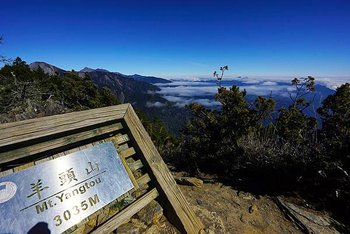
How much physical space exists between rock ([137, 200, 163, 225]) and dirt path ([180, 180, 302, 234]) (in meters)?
0.66

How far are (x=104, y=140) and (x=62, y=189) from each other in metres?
0.73

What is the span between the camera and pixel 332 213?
3885 millimetres

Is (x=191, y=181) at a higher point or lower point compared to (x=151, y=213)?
lower

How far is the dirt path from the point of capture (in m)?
3.38

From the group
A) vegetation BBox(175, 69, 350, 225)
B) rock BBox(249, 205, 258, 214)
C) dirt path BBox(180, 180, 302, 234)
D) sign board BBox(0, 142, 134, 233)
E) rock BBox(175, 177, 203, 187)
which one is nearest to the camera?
sign board BBox(0, 142, 134, 233)

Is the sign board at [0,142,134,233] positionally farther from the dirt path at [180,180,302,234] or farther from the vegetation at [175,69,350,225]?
the vegetation at [175,69,350,225]

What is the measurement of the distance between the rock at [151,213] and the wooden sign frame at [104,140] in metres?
0.08

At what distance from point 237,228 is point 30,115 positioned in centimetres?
464

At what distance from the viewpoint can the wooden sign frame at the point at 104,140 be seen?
6.72 ft

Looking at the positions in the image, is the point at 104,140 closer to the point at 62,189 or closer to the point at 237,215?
the point at 62,189

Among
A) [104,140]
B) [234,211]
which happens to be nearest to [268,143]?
[234,211]

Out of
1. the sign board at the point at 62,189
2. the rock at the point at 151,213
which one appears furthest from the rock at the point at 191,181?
the sign board at the point at 62,189

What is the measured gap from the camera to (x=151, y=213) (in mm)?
2916

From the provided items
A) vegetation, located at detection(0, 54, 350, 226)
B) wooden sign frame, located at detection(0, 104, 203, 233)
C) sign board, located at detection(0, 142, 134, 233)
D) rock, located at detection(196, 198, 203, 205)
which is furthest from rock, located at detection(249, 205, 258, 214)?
sign board, located at detection(0, 142, 134, 233)
